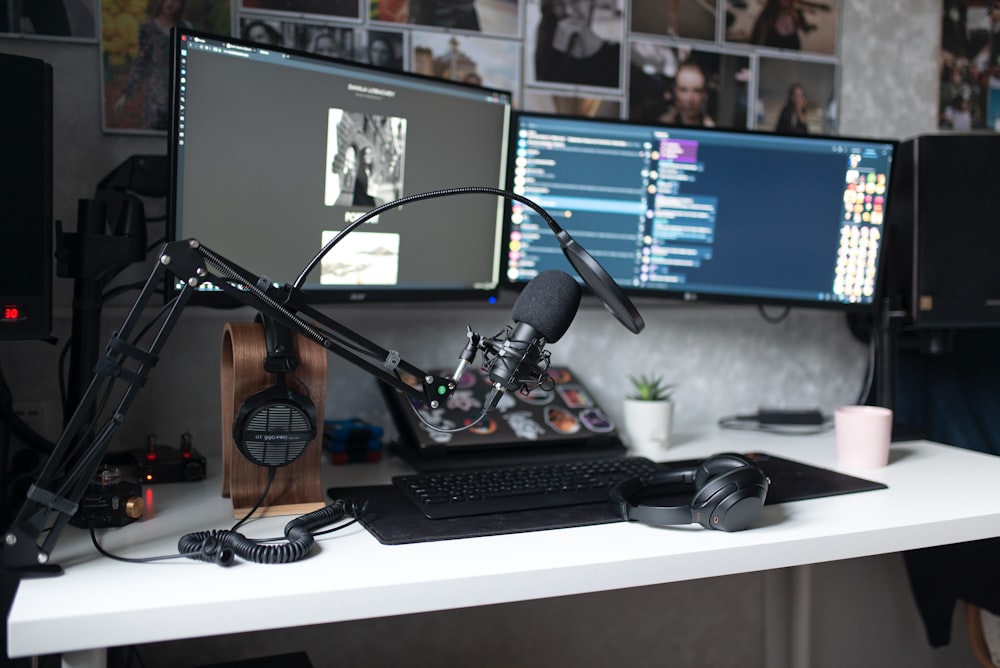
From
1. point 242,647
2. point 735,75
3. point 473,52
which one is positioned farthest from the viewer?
point 735,75

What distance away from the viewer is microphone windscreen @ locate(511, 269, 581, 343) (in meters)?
0.85

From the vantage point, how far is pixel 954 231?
139 centimetres

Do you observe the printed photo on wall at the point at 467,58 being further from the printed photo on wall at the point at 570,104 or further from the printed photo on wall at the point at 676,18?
the printed photo on wall at the point at 676,18

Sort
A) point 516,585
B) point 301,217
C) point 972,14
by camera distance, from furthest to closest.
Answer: point 972,14 → point 301,217 → point 516,585

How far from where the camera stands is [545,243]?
1.38m

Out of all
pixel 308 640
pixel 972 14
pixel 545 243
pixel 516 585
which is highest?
pixel 972 14

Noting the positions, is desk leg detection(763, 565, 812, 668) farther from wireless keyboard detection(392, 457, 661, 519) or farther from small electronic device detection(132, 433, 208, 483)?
small electronic device detection(132, 433, 208, 483)

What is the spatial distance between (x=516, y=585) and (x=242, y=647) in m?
0.74

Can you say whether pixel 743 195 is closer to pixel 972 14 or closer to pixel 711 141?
pixel 711 141

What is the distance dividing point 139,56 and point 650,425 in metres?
0.96

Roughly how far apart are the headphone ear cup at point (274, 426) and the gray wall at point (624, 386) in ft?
1.36

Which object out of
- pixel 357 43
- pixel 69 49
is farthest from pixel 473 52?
pixel 69 49

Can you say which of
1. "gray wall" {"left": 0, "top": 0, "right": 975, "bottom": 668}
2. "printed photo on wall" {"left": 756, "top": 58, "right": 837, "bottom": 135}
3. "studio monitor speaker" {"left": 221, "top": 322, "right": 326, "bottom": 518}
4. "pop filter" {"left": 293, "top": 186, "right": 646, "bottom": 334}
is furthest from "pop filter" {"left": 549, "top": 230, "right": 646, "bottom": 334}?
"printed photo on wall" {"left": 756, "top": 58, "right": 837, "bottom": 135}

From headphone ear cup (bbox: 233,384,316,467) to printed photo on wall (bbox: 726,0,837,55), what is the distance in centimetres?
113
